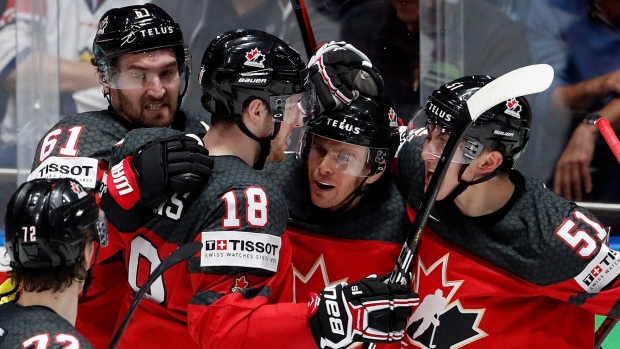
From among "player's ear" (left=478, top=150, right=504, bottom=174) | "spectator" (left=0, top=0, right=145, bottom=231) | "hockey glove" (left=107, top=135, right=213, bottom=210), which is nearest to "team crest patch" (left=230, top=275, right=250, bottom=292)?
"hockey glove" (left=107, top=135, right=213, bottom=210)

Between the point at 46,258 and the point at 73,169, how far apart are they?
817 millimetres

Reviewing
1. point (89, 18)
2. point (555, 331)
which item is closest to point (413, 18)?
point (89, 18)

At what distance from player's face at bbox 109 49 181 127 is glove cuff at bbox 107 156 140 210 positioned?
0.51 m

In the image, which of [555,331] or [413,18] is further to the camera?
[413,18]

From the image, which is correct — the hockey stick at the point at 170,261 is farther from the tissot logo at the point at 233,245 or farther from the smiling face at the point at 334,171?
the smiling face at the point at 334,171

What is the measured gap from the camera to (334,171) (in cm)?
282

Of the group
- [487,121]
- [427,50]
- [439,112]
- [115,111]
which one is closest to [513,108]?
[487,121]

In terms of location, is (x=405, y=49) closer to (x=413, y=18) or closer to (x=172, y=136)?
(x=413, y=18)

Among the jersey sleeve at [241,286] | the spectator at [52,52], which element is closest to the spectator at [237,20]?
the spectator at [52,52]

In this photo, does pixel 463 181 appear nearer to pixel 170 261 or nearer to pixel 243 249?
pixel 243 249

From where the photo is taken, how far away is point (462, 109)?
8.70ft

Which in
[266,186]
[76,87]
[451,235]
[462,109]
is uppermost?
[462,109]

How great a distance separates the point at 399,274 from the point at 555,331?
1.90 feet

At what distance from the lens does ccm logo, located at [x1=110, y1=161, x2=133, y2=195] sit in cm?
253
